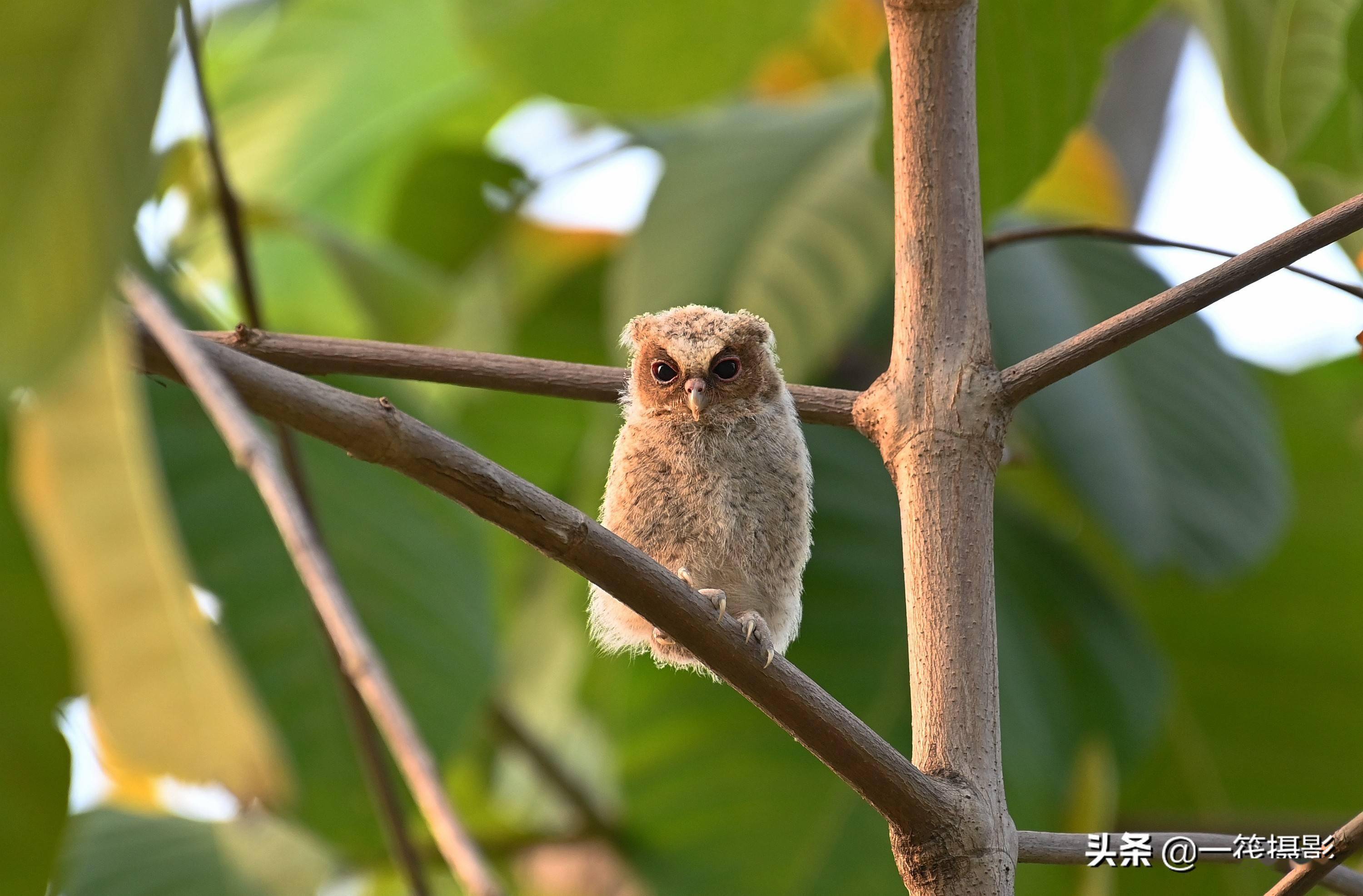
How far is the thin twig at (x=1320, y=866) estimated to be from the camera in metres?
0.88

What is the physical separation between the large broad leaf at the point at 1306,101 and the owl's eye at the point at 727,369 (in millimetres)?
635

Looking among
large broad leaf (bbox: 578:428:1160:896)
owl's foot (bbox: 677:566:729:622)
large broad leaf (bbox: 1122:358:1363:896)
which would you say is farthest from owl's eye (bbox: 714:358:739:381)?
large broad leaf (bbox: 1122:358:1363:896)

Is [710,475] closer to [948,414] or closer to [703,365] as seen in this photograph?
A: [703,365]

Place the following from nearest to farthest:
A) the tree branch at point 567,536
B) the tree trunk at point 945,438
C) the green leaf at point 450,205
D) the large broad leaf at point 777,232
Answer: the tree branch at point 567,536 < the tree trunk at point 945,438 < the large broad leaf at point 777,232 < the green leaf at point 450,205

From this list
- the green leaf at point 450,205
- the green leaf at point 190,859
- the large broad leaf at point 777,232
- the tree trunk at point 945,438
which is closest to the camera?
the tree trunk at point 945,438

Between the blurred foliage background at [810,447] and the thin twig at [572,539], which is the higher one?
the blurred foliage background at [810,447]

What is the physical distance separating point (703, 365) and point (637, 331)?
0.38 ft

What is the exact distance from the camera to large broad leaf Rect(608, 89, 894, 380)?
228 cm

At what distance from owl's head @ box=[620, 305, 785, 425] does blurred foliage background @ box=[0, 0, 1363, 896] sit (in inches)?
9.6

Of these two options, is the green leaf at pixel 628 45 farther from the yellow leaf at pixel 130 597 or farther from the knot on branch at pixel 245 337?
the yellow leaf at pixel 130 597

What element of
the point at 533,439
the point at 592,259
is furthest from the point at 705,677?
the point at 592,259

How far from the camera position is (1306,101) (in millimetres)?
1424

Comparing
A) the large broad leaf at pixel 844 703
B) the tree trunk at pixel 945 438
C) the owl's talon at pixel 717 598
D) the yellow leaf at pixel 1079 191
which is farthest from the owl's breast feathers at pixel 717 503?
the yellow leaf at pixel 1079 191

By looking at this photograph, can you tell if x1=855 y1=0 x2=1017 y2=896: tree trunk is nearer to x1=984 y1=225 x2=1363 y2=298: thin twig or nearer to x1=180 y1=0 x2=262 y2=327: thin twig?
x1=984 y1=225 x2=1363 y2=298: thin twig
